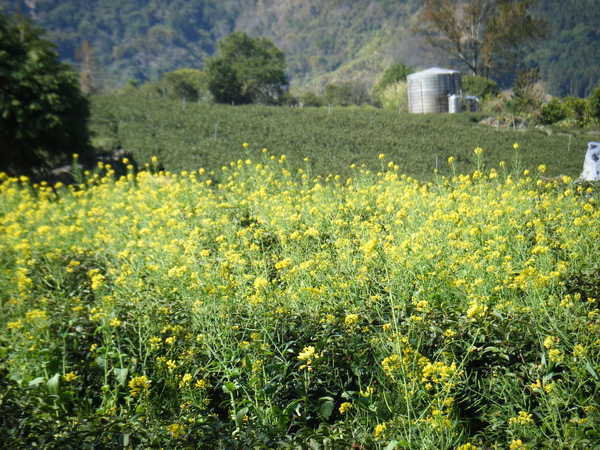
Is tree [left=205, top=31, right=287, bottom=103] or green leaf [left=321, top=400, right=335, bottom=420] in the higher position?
tree [left=205, top=31, right=287, bottom=103]

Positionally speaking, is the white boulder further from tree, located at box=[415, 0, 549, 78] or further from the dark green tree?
tree, located at box=[415, 0, 549, 78]

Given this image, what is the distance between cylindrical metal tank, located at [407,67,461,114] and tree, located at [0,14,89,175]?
55.8 feet

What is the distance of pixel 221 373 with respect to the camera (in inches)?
119

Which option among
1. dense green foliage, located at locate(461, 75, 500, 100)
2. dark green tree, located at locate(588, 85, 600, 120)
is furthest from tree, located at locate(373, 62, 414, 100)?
dark green tree, located at locate(588, 85, 600, 120)

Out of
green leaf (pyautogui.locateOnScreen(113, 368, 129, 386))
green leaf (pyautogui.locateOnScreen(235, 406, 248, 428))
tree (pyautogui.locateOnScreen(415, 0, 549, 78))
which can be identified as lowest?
green leaf (pyautogui.locateOnScreen(235, 406, 248, 428))

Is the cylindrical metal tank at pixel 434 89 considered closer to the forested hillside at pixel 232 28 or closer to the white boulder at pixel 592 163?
the white boulder at pixel 592 163

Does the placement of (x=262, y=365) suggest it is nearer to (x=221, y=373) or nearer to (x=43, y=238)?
(x=221, y=373)

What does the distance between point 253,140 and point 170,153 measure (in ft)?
7.84

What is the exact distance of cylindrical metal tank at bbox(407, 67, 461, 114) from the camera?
24.0 metres

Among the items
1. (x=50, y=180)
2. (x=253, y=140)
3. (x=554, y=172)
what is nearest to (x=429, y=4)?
(x=253, y=140)

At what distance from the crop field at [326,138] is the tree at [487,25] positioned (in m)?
18.0

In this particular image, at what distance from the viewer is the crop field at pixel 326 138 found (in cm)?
1159

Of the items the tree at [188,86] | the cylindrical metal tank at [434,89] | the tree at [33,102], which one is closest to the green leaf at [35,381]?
the tree at [33,102]

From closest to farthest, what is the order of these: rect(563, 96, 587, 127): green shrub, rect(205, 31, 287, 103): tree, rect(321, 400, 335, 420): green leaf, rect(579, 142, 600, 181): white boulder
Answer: rect(321, 400, 335, 420): green leaf < rect(579, 142, 600, 181): white boulder < rect(563, 96, 587, 127): green shrub < rect(205, 31, 287, 103): tree
